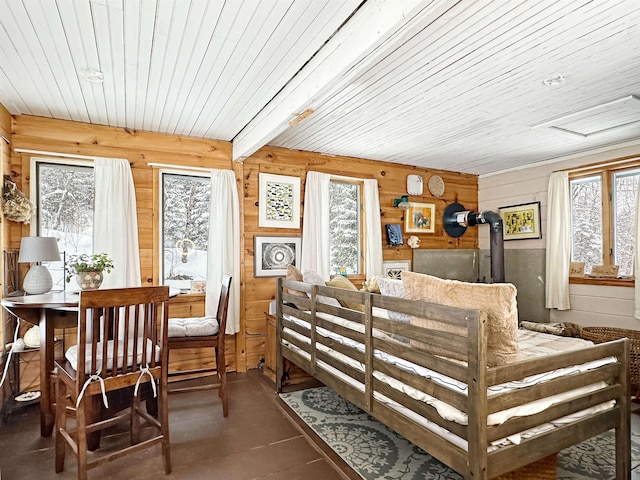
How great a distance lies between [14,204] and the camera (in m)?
2.88

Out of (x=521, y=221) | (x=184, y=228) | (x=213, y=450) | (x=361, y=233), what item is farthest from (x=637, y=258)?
(x=184, y=228)

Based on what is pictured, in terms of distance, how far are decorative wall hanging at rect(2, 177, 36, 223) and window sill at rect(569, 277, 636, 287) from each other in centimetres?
542

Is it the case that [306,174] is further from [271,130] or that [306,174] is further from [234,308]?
[234,308]

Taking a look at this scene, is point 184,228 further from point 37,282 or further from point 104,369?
point 104,369

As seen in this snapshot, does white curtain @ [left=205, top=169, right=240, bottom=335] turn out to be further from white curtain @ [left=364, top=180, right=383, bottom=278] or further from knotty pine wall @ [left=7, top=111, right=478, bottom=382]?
white curtain @ [left=364, top=180, right=383, bottom=278]

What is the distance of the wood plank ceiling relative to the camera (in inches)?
70.6

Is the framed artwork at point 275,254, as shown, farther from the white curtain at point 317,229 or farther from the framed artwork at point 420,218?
the framed artwork at point 420,218

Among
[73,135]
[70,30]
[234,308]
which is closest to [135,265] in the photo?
[234,308]

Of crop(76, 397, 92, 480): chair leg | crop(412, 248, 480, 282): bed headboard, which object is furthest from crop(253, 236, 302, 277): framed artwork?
crop(76, 397, 92, 480): chair leg

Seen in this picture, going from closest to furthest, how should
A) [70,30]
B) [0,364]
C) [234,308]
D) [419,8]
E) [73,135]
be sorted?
1. [419,8]
2. [70,30]
3. [0,364]
4. [73,135]
5. [234,308]

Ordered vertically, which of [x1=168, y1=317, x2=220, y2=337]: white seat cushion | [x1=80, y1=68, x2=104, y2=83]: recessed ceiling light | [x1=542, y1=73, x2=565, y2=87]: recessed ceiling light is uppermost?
[x1=80, y1=68, x2=104, y2=83]: recessed ceiling light

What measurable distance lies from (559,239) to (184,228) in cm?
417

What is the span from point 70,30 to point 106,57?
0.27m

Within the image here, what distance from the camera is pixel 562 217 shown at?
14.3 feet
